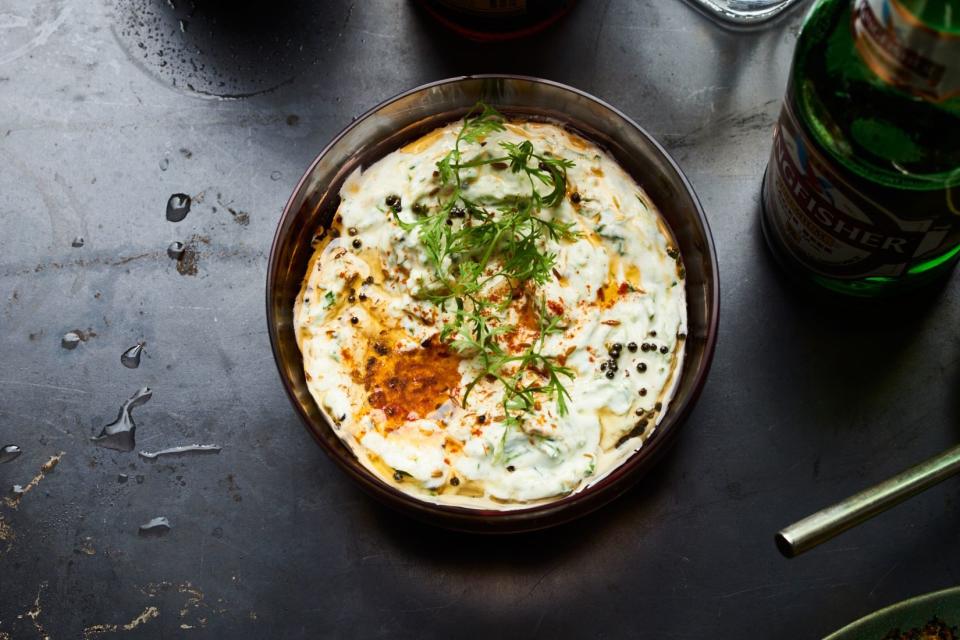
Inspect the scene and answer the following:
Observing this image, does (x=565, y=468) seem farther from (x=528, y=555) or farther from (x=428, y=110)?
(x=428, y=110)

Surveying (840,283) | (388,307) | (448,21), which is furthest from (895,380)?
(448,21)

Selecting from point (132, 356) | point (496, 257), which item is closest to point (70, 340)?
point (132, 356)

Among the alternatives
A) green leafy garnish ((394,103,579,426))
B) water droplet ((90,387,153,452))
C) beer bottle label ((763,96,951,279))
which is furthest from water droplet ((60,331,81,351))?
beer bottle label ((763,96,951,279))

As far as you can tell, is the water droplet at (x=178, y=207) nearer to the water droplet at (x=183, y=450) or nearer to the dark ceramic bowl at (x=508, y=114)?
the dark ceramic bowl at (x=508, y=114)

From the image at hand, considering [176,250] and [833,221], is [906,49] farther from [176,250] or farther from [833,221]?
[176,250]

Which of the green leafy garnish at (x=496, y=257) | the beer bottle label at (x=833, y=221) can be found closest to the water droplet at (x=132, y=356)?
the green leafy garnish at (x=496, y=257)

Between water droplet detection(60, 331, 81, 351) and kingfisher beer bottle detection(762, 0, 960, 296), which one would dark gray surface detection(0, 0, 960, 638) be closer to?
water droplet detection(60, 331, 81, 351)

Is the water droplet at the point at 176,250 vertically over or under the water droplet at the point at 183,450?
over
